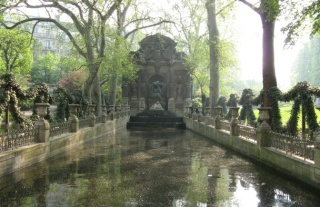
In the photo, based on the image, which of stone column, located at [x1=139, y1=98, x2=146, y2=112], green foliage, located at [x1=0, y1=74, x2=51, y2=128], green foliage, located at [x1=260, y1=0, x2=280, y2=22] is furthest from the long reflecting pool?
stone column, located at [x1=139, y1=98, x2=146, y2=112]

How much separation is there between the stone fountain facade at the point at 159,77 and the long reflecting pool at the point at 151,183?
2265 centimetres

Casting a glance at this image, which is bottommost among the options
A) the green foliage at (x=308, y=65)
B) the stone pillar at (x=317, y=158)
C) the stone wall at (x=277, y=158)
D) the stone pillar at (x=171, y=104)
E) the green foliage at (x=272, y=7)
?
the stone wall at (x=277, y=158)

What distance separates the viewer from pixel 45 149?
11719 mm

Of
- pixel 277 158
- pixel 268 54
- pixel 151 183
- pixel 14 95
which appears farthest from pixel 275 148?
pixel 14 95

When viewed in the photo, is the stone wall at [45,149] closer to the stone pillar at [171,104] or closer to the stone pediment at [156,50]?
the stone pillar at [171,104]

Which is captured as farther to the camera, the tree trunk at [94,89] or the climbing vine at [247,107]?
the tree trunk at [94,89]

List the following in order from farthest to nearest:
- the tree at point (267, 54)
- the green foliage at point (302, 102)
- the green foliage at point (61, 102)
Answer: the green foliage at point (61, 102) < the tree at point (267, 54) < the green foliage at point (302, 102)

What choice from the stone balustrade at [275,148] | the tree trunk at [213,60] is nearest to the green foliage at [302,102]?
the stone balustrade at [275,148]

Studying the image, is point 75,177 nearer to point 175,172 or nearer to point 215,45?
point 175,172

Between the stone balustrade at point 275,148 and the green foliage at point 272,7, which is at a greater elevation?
the green foliage at point 272,7

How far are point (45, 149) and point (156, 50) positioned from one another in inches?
995

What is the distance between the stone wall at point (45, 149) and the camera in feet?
29.6

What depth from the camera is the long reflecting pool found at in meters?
7.00

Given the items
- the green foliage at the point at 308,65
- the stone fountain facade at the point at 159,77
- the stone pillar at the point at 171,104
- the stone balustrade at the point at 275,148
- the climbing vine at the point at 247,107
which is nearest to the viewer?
the stone balustrade at the point at 275,148
